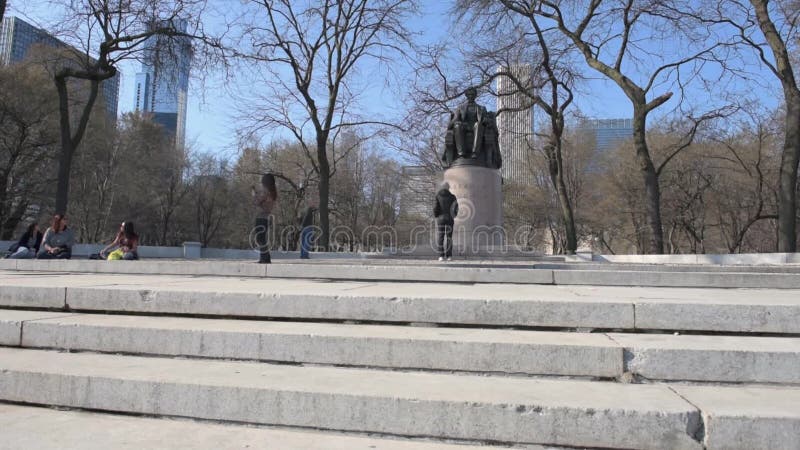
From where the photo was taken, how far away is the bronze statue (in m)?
17.4

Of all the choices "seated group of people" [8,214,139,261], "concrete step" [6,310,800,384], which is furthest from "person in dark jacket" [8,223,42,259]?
"concrete step" [6,310,800,384]

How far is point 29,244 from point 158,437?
13.6 metres

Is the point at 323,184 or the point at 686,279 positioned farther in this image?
the point at 323,184

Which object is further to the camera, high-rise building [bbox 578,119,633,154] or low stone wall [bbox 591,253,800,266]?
high-rise building [bbox 578,119,633,154]

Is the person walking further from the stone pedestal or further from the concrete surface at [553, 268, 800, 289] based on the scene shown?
the concrete surface at [553, 268, 800, 289]

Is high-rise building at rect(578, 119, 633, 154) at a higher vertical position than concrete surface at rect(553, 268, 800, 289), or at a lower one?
higher

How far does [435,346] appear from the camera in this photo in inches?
131

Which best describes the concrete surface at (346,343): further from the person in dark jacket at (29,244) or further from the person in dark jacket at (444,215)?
the person in dark jacket at (29,244)

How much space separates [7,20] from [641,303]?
30.3 meters

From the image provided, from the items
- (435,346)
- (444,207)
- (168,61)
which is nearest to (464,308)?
(435,346)

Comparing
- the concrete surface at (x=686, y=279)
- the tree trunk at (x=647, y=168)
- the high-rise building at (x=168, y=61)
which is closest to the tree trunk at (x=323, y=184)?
the high-rise building at (x=168, y=61)

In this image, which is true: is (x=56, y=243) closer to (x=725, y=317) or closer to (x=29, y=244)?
(x=29, y=244)

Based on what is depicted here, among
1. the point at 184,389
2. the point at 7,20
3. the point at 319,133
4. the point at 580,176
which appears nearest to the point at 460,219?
the point at 319,133

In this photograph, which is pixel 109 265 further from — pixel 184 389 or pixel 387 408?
pixel 387 408
